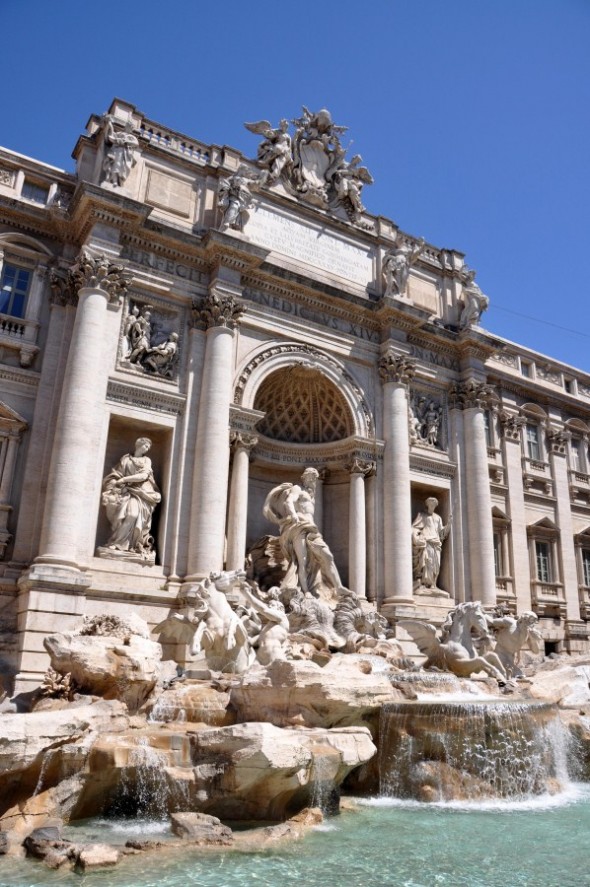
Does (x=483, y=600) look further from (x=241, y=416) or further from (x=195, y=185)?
(x=195, y=185)

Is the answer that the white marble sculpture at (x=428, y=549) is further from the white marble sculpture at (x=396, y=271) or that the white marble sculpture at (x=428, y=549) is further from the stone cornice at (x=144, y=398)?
the stone cornice at (x=144, y=398)

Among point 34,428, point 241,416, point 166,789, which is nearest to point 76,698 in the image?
point 166,789

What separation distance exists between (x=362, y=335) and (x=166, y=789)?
1552 cm

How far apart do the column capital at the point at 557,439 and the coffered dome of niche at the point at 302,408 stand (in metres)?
9.92

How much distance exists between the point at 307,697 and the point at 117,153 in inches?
553

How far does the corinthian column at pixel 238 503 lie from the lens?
57.3ft

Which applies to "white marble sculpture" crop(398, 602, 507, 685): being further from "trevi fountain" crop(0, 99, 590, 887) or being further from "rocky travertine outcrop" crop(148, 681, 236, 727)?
"rocky travertine outcrop" crop(148, 681, 236, 727)

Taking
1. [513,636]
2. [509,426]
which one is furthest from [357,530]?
[509,426]

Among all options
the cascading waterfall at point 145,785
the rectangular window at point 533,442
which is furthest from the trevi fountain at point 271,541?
the rectangular window at point 533,442

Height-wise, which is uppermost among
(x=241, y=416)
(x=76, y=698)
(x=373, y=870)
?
(x=241, y=416)

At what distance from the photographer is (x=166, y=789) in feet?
29.6

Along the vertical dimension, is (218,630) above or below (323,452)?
below

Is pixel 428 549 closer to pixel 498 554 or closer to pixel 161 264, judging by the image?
pixel 498 554

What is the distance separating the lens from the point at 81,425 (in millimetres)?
15750
